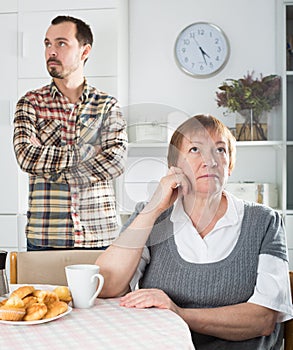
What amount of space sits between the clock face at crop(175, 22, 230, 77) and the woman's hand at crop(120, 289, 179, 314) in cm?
207

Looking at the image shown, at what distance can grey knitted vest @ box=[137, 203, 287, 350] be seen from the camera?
137cm

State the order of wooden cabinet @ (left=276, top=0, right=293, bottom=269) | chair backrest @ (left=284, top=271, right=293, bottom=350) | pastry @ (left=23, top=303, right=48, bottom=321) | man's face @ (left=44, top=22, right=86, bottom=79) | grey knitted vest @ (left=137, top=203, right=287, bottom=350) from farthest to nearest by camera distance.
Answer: wooden cabinet @ (left=276, top=0, right=293, bottom=269), man's face @ (left=44, top=22, right=86, bottom=79), chair backrest @ (left=284, top=271, right=293, bottom=350), grey knitted vest @ (left=137, top=203, right=287, bottom=350), pastry @ (left=23, top=303, right=48, bottom=321)

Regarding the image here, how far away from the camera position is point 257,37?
3.14 metres

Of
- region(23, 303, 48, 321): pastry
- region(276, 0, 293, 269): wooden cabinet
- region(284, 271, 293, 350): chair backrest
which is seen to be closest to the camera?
region(23, 303, 48, 321): pastry

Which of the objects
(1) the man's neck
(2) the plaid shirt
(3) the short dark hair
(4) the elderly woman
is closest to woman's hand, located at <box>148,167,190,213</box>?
(4) the elderly woman

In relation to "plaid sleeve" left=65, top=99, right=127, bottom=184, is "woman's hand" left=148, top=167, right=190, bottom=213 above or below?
below

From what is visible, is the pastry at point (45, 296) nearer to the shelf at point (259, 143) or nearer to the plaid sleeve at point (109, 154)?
the plaid sleeve at point (109, 154)

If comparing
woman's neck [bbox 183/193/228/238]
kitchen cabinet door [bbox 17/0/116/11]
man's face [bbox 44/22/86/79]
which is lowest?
woman's neck [bbox 183/193/228/238]

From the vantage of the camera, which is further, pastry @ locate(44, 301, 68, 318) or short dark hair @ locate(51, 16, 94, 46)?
short dark hair @ locate(51, 16, 94, 46)

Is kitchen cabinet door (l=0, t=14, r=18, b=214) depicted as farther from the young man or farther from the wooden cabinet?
the wooden cabinet

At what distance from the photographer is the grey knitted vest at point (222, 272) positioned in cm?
137

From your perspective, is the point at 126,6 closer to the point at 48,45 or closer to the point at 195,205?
the point at 48,45

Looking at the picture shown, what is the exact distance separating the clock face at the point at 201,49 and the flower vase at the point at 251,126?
1.12ft

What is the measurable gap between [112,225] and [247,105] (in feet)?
5.85
